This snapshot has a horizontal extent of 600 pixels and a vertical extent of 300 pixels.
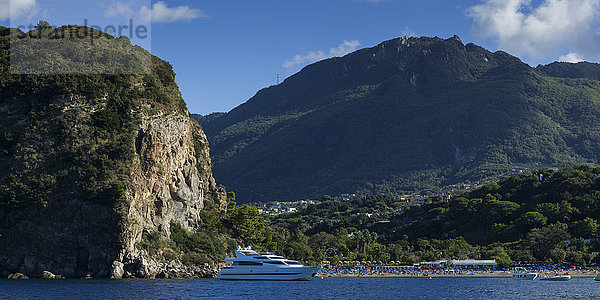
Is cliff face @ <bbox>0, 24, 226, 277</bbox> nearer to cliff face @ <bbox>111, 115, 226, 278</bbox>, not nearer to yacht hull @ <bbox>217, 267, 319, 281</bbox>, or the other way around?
cliff face @ <bbox>111, 115, 226, 278</bbox>

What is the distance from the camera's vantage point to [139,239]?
103500 millimetres

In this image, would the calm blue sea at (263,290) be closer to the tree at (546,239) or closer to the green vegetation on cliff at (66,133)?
the green vegetation on cliff at (66,133)

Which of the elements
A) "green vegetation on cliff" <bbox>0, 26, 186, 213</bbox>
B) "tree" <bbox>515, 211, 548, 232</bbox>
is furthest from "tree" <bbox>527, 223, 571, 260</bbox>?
"green vegetation on cliff" <bbox>0, 26, 186, 213</bbox>

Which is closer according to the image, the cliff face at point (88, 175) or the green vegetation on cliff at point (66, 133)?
the cliff face at point (88, 175)

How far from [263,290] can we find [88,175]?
112 ft

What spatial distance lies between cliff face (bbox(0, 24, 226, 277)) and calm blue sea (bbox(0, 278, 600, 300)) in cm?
777

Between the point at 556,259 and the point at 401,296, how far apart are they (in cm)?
6484

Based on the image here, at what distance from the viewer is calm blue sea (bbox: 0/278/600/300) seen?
74.6 meters

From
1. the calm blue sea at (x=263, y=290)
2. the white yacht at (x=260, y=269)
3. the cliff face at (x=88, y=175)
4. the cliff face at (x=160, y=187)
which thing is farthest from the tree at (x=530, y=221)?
the cliff face at (x=88, y=175)

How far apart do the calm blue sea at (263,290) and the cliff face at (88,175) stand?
7767mm

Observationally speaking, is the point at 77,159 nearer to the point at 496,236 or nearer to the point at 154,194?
the point at 154,194

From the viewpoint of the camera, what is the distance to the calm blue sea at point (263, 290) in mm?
74625

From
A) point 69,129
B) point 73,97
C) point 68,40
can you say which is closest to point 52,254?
point 69,129

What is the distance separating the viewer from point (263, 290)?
287 feet
